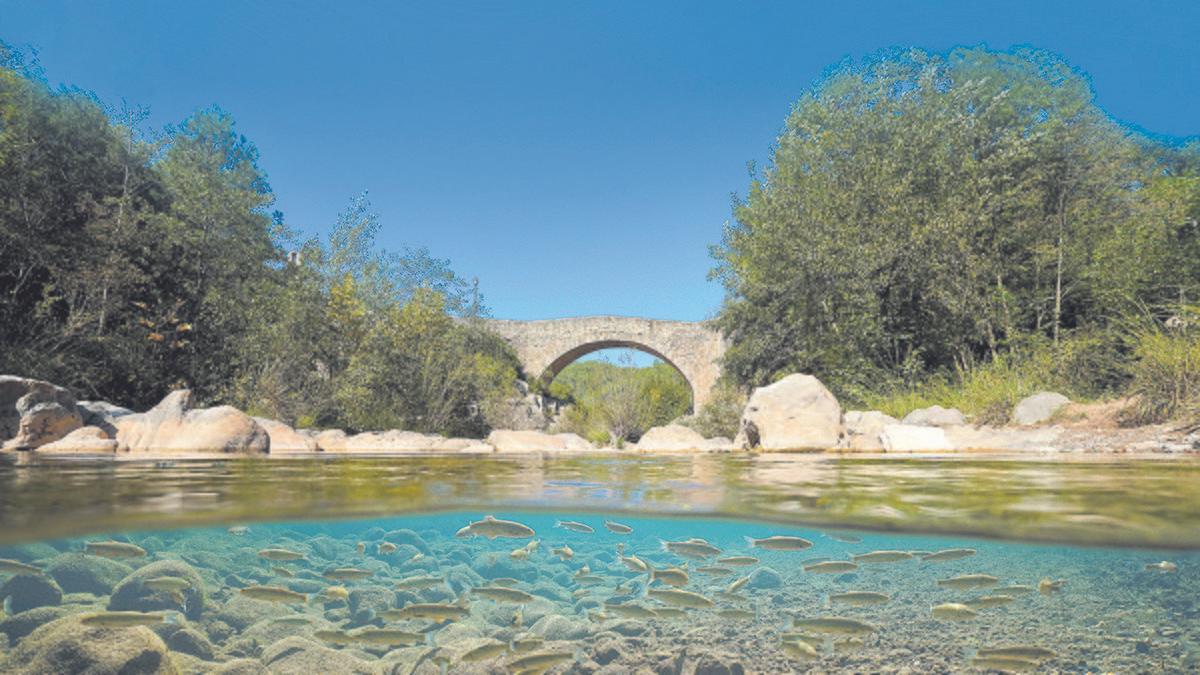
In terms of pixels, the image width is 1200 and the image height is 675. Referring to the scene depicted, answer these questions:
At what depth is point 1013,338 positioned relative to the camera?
13.9 m

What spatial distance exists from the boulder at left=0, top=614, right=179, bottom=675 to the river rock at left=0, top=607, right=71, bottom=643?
0.52 m

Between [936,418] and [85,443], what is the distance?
12.7m

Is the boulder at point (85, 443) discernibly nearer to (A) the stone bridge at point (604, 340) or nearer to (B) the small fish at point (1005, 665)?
(B) the small fish at point (1005, 665)

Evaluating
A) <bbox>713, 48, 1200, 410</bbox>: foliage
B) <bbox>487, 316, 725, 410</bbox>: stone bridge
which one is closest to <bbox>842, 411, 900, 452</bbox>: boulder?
<bbox>713, 48, 1200, 410</bbox>: foliage

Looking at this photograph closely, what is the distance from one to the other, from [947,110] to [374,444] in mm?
16291

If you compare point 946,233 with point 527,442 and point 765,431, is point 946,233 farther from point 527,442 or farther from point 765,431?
point 527,442

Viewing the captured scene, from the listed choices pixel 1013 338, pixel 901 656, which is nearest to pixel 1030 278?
pixel 1013 338

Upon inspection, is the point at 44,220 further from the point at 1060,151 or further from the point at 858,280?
the point at 1060,151

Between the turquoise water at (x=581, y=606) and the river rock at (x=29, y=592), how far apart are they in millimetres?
12

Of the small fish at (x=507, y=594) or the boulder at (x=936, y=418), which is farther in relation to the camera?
the boulder at (x=936, y=418)

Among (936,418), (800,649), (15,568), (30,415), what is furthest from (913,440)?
(30,415)

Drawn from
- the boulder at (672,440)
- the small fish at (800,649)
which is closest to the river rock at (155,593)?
the small fish at (800,649)

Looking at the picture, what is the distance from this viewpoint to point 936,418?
34.7 ft

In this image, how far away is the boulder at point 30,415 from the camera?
784 cm
